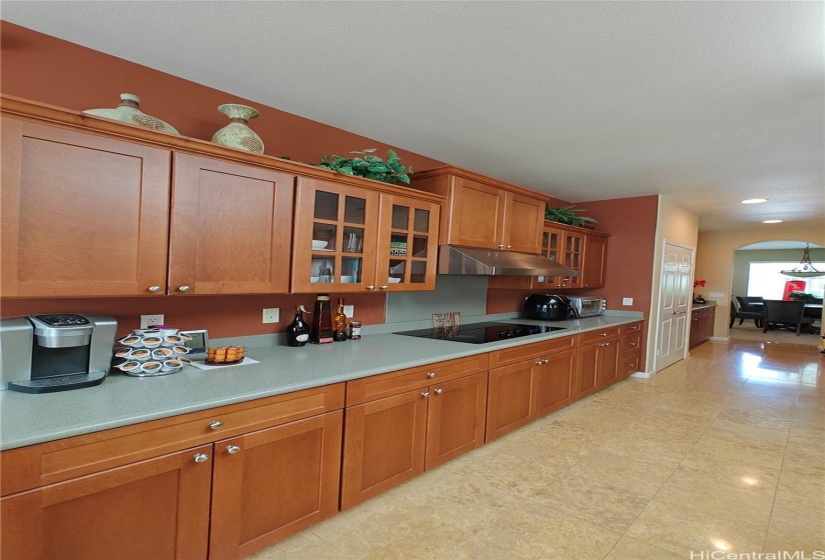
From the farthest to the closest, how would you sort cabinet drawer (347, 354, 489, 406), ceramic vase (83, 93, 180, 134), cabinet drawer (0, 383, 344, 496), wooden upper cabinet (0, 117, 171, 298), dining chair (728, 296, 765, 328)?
1. dining chair (728, 296, 765, 328)
2. cabinet drawer (347, 354, 489, 406)
3. ceramic vase (83, 93, 180, 134)
4. wooden upper cabinet (0, 117, 171, 298)
5. cabinet drawer (0, 383, 344, 496)

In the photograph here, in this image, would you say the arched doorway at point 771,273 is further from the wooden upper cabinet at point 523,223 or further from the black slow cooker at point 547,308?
the wooden upper cabinet at point 523,223

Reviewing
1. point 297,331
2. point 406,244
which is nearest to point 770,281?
point 406,244

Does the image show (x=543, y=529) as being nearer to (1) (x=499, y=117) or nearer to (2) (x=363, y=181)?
(2) (x=363, y=181)

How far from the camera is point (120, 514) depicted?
1427 mm

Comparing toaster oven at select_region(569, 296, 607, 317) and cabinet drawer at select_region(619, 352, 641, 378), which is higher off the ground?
toaster oven at select_region(569, 296, 607, 317)

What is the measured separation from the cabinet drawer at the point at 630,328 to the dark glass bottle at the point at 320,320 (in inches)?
143

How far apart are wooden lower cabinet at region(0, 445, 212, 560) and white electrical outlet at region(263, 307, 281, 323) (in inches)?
41.8

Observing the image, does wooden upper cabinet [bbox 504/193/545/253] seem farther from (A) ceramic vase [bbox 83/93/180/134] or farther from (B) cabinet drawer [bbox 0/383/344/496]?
(A) ceramic vase [bbox 83/93/180/134]

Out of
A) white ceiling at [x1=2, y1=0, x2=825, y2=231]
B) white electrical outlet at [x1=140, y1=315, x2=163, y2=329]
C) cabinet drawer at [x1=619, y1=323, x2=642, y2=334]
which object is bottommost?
cabinet drawer at [x1=619, y1=323, x2=642, y2=334]

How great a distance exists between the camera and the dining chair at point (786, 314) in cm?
1027

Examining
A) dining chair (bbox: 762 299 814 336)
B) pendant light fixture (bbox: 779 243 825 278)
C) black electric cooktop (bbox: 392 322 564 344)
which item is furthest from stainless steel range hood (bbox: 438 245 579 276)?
pendant light fixture (bbox: 779 243 825 278)

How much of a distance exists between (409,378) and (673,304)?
16.5 feet

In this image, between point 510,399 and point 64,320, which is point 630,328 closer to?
point 510,399

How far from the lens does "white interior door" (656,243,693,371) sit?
5516mm
